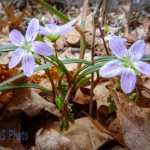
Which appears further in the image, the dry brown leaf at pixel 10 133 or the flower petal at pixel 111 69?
the dry brown leaf at pixel 10 133

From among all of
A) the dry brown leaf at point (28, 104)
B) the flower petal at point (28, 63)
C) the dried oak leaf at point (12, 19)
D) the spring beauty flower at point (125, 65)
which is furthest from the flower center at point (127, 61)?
the dried oak leaf at point (12, 19)

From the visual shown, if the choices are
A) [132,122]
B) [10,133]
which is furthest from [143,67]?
[10,133]

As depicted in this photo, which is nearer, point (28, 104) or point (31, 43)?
point (31, 43)

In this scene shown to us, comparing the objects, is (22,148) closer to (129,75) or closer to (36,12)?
(129,75)

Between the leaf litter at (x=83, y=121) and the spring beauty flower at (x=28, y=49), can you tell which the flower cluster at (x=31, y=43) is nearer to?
the spring beauty flower at (x=28, y=49)

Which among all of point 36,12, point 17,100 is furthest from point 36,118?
point 36,12

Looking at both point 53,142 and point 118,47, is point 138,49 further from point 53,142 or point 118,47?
point 53,142

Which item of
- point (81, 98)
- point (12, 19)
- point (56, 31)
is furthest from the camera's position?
point (12, 19)
